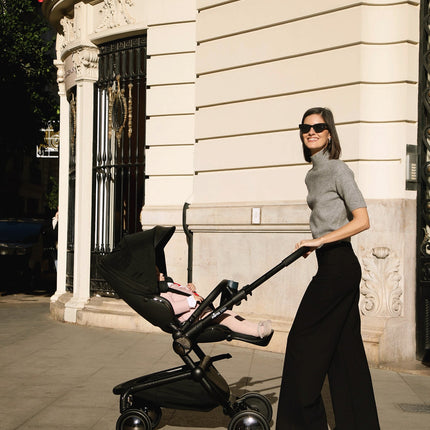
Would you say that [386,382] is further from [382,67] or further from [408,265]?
[382,67]

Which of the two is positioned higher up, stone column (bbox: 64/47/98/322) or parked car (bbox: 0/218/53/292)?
stone column (bbox: 64/47/98/322)

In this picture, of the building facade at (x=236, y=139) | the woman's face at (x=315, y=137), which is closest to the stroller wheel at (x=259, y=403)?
the woman's face at (x=315, y=137)

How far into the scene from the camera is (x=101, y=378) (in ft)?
22.9

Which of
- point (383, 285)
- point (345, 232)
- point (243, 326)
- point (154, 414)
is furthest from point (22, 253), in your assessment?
point (345, 232)

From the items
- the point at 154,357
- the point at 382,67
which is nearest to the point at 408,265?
the point at 382,67

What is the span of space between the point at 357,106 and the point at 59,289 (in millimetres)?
6142

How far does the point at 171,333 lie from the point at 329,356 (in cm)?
95

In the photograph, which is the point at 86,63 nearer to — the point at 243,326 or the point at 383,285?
the point at 383,285

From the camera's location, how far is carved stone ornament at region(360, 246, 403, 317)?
311 inches

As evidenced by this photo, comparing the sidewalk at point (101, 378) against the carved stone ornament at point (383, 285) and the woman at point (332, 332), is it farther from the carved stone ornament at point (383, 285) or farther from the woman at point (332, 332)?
the woman at point (332, 332)

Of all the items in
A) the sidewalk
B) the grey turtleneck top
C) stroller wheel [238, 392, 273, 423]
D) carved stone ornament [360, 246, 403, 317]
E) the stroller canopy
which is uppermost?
the grey turtleneck top

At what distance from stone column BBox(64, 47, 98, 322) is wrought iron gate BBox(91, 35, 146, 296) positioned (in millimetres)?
100

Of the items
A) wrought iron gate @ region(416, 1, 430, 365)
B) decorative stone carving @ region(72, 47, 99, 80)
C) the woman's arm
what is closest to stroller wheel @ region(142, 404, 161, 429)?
the woman's arm

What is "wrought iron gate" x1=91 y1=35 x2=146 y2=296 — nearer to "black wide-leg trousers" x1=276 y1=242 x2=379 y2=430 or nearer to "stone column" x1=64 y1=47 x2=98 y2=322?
"stone column" x1=64 y1=47 x2=98 y2=322
